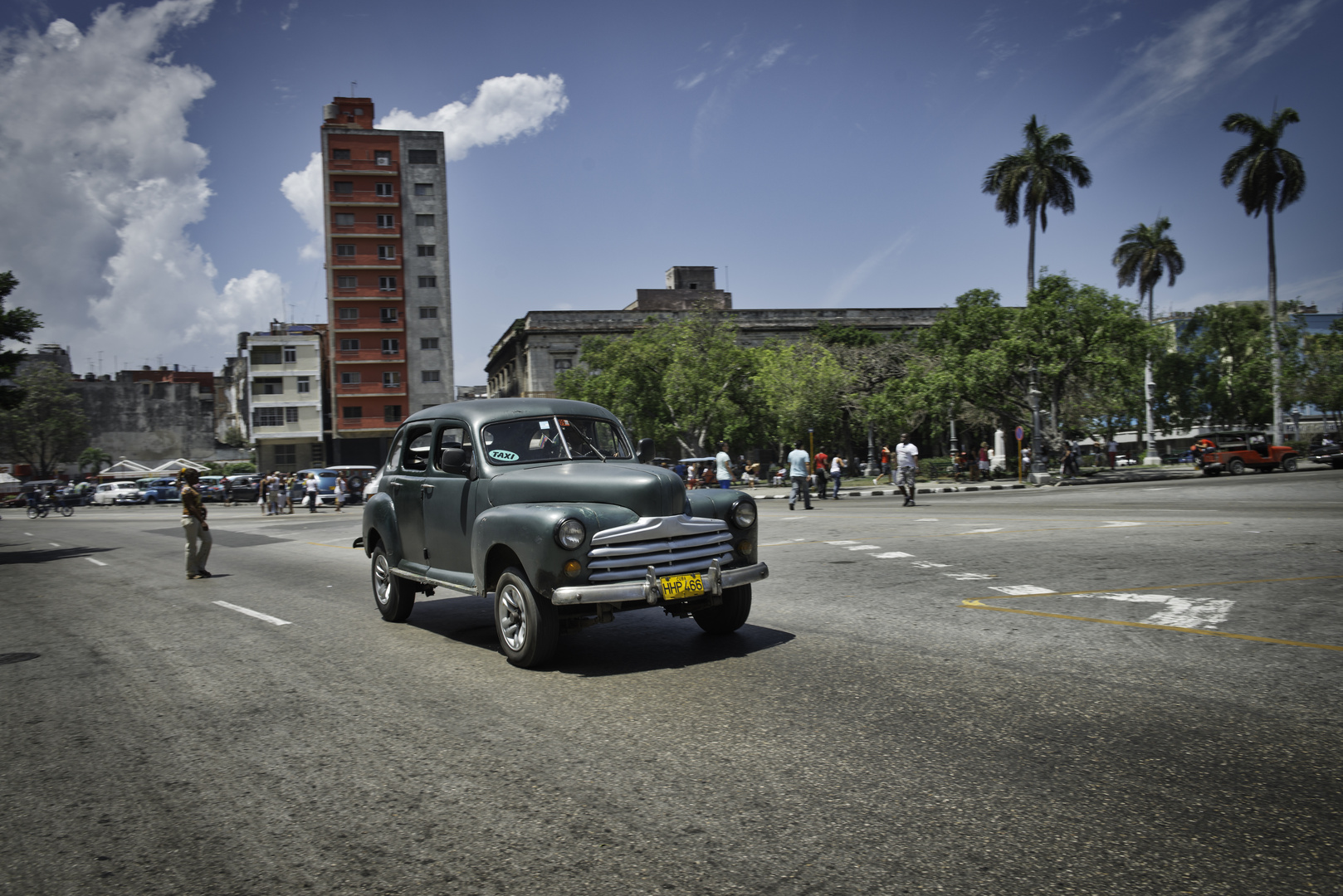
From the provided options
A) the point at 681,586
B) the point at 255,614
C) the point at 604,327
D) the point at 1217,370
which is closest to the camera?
the point at 681,586

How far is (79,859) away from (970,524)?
16305 mm

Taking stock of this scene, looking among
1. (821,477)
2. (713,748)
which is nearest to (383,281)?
(821,477)

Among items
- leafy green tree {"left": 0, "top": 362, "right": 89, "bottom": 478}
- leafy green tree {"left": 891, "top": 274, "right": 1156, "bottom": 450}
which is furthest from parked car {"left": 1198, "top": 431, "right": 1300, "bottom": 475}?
leafy green tree {"left": 0, "top": 362, "right": 89, "bottom": 478}

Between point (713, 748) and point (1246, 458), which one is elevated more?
point (1246, 458)

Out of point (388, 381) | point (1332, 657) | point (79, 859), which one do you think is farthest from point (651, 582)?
point (388, 381)

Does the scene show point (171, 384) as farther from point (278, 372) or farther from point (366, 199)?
point (366, 199)

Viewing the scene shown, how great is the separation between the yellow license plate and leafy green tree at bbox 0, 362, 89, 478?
88.9 metres

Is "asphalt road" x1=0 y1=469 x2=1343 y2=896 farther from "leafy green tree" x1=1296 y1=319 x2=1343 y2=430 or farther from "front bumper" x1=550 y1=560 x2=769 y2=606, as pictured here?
"leafy green tree" x1=1296 y1=319 x2=1343 y2=430

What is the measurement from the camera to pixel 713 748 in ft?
14.5

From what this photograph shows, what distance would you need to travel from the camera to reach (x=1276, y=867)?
9.77ft

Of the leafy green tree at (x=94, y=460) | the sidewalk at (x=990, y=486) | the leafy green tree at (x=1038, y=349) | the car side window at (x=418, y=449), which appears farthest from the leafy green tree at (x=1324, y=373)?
the leafy green tree at (x=94, y=460)

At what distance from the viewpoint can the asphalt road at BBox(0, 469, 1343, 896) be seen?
3174 mm

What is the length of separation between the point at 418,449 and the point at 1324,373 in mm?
60556

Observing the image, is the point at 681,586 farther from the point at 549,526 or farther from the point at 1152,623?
the point at 1152,623
